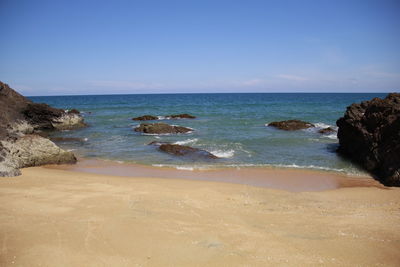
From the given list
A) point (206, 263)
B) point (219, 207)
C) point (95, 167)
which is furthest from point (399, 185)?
point (95, 167)

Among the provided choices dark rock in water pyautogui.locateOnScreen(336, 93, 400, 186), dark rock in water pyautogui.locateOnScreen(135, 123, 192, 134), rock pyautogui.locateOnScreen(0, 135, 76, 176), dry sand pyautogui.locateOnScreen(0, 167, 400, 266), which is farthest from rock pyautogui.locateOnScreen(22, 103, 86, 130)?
dark rock in water pyautogui.locateOnScreen(336, 93, 400, 186)

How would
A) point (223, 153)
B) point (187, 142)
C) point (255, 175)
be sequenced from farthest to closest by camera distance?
point (187, 142) → point (223, 153) → point (255, 175)

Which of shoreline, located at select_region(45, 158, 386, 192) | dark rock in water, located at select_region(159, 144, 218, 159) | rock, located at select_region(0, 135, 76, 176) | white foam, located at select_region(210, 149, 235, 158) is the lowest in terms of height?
shoreline, located at select_region(45, 158, 386, 192)

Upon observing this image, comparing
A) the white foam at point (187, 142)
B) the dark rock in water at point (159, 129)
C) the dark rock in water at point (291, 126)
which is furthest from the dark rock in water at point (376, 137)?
the dark rock in water at point (159, 129)

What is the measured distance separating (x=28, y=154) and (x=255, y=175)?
924 centimetres

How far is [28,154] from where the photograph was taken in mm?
11898

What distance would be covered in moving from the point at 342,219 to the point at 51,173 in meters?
9.76

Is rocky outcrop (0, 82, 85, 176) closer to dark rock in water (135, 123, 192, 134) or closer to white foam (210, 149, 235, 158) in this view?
white foam (210, 149, 235, 158)

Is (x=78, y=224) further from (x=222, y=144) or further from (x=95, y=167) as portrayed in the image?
(x=222, y=144)

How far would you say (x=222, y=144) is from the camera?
1836cm

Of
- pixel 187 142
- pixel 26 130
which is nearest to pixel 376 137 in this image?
pixel 187 142

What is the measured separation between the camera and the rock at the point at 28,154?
408 inches

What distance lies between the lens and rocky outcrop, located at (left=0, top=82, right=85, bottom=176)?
11.1m

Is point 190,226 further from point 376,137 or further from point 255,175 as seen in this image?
point 376,137
